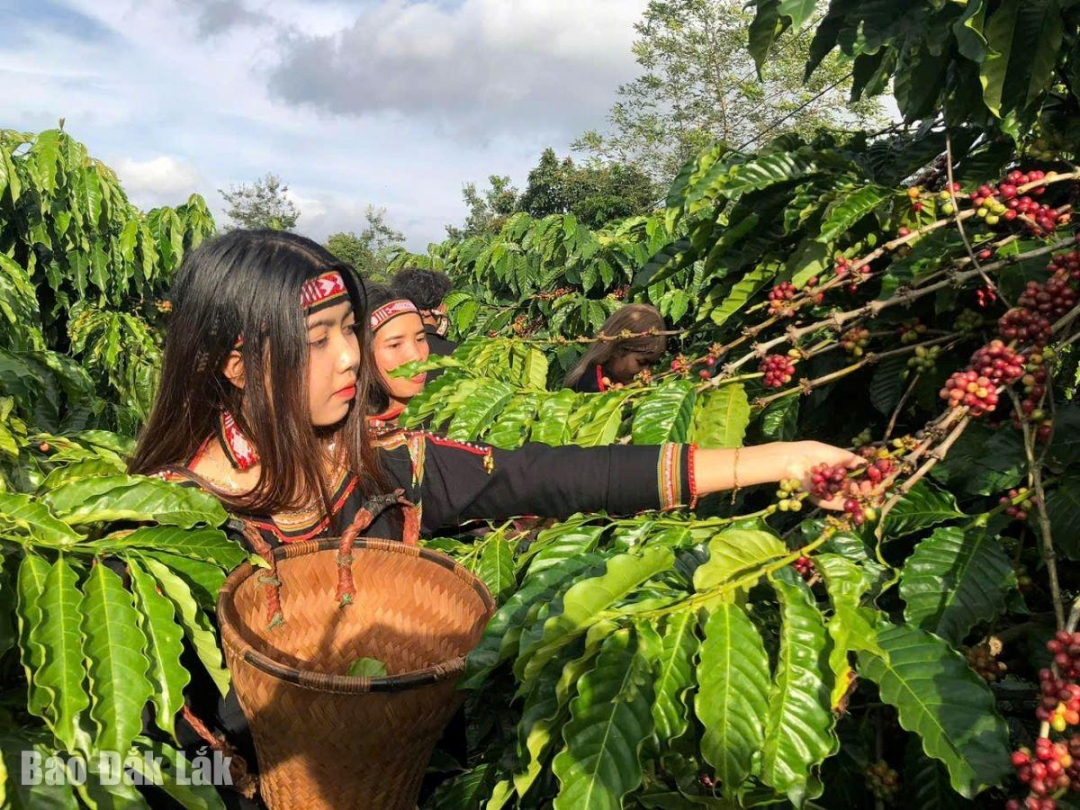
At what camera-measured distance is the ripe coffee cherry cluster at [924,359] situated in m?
1.40

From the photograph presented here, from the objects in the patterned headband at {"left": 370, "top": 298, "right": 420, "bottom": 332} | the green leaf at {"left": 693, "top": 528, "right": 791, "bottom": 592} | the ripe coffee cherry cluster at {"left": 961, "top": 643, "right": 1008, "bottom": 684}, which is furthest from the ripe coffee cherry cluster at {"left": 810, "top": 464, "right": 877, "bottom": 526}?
the patterned headband at {"left": 370, "top": 298, "right": 420, "bottom": 332}

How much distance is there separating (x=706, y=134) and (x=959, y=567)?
27394 millimetres

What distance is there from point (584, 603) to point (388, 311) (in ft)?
9.88

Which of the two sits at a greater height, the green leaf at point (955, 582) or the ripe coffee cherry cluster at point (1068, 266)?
the ripe coffee cherry cluster at point (1068, 266)

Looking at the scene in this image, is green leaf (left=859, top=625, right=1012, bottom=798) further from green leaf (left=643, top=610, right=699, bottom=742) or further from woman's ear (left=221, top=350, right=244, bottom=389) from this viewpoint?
woman's ear (left=221, top=350, right=244, bottom=389)

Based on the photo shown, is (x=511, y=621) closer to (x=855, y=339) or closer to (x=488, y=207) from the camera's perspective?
(x=855, y=339)

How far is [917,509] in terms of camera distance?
1223mm

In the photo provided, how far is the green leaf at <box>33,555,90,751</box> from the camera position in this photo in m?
0.99

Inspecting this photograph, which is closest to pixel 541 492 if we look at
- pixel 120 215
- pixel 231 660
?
pixel 231 660

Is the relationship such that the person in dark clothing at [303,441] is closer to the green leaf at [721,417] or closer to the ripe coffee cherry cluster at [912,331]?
the green leaf at [721,417]

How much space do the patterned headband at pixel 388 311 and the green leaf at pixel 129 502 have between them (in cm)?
242

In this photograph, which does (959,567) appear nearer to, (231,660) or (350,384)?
(231,660)

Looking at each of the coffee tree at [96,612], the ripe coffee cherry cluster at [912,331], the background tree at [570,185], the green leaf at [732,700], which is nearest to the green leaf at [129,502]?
the coffee tree at [96,612]

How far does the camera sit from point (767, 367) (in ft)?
5.05
